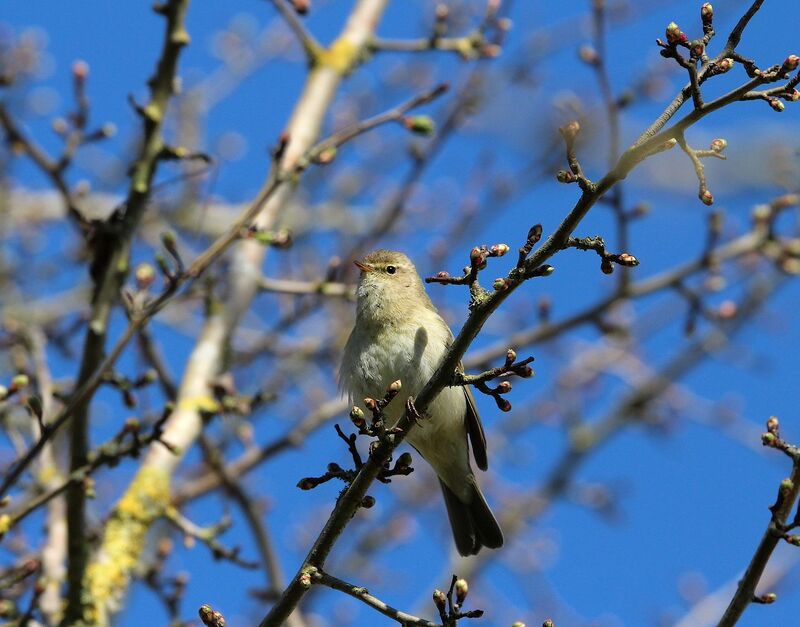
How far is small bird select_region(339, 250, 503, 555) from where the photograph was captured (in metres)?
5.04

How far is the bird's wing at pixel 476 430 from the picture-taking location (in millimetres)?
5370

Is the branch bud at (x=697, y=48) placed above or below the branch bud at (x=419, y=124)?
below

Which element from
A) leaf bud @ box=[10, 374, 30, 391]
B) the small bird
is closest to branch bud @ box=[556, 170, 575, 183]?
the small bird

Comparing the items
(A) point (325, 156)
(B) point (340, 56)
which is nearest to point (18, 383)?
(A) point (325, 156)

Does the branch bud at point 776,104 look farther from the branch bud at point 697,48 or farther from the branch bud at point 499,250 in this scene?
the branch bud at point 499,250

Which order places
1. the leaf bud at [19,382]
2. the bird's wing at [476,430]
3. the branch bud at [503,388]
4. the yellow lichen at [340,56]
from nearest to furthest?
1. the branch bud at [503,388]
2. the leaf bud at [19,382]
3. the bird's wing at [476,430]
4. the yellow lichen at [340,56]

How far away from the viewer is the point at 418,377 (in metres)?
4.96

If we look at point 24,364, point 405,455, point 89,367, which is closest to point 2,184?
point 24,364

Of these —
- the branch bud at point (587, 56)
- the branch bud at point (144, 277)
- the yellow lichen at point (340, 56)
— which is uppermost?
the yellow lichen at point (340, 56)

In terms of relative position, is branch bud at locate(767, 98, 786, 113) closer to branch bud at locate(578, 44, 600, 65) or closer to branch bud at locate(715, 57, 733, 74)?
branch bud at locate(715, 57, 733, 74)


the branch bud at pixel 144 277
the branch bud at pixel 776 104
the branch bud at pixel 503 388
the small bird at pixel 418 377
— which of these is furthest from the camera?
the small bird at pixel 418 377

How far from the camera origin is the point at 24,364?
6.24 m

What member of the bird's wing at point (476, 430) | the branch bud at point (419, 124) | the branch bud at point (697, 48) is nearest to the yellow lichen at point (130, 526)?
the bird's wing at point (476, 430)

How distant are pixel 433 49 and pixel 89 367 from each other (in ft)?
10.7
